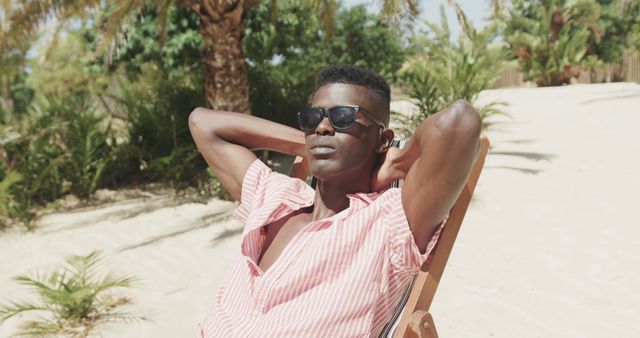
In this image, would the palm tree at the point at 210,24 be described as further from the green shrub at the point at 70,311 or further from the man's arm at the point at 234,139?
the man's arm at the point at 234,139

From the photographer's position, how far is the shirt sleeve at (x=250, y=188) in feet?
7.36

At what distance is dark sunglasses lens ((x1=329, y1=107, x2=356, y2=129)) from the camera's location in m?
1.89

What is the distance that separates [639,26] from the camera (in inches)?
1001

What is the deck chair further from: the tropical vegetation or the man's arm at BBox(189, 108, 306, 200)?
the tropical vegetation

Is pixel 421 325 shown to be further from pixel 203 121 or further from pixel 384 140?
pixel 203 121

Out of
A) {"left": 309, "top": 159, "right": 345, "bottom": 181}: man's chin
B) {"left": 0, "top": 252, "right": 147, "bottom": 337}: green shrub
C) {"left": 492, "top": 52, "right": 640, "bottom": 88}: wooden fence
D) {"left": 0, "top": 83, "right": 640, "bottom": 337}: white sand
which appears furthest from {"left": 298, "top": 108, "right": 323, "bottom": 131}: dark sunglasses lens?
{"left": 492, "top": 52, "right": 640, "bottom": 88}: wooden fence

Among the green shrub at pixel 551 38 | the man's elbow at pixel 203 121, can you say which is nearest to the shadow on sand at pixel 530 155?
the man's elbow at pixel 203 121

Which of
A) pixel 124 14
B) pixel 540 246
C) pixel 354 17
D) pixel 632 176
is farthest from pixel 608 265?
pixel 354 17

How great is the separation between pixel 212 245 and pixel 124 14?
115 inches

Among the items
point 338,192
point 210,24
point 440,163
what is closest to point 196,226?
point 210,24

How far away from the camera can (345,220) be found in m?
1.89

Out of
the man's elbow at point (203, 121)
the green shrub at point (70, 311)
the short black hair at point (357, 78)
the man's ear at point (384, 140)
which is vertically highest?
the short black hair at point (357, 78)

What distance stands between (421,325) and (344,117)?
69cm

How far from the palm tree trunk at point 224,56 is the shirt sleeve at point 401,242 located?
6131 millimetres
